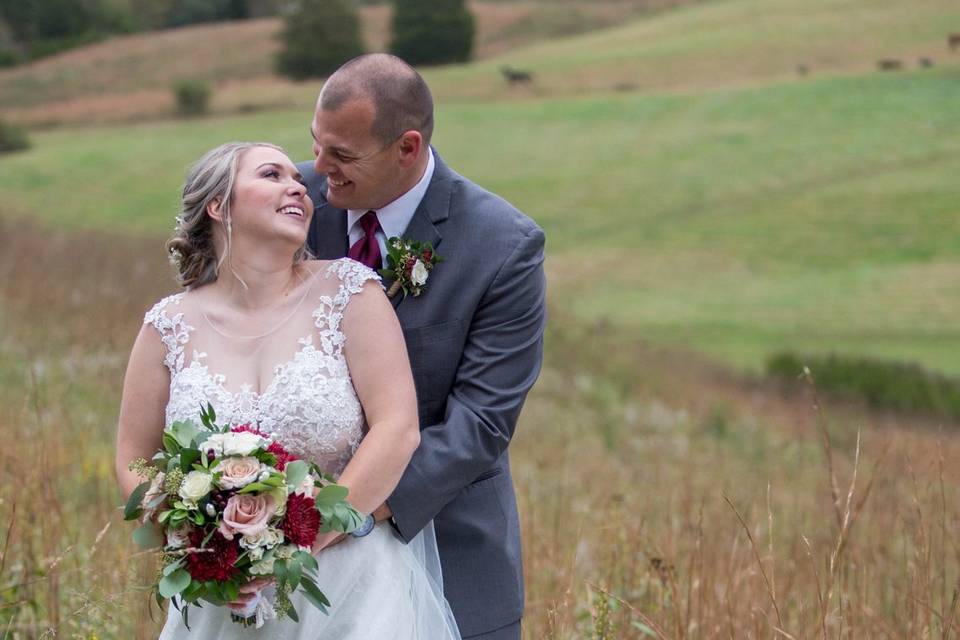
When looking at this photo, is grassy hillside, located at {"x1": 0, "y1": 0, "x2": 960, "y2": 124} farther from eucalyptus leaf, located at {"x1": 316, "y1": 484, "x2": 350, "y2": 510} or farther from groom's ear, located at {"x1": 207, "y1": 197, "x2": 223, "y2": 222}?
eucalyptus leaf, located at {"x1": 316, "y1": 484, "x2": 350, "y2": 510}

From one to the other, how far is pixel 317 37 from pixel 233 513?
157 ft

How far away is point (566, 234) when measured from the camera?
120ft

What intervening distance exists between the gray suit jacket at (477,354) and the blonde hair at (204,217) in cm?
41

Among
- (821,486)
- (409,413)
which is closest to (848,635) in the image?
(409,413)

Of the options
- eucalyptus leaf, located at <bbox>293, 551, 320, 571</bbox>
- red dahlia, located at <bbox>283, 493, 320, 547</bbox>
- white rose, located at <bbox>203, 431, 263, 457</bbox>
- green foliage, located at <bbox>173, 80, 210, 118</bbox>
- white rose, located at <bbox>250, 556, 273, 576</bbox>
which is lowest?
green foliage, located at <bbox>173, 80, 210, 118</bbox>

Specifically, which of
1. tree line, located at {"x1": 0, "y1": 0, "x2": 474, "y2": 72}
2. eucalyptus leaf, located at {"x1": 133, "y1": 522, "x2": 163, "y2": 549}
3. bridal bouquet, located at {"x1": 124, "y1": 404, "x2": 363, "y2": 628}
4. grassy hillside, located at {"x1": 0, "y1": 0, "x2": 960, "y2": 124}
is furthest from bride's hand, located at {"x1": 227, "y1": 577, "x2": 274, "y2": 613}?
grassy hillside, located at {"x1": 0, "y1": 0, "x2": 960, "y2": 124}

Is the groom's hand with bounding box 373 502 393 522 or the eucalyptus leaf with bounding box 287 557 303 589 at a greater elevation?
the eucalyptus leaf with bounding box 287 557 303 589

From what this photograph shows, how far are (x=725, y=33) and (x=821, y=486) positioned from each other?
52162 mm

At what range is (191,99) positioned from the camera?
48.2 meters

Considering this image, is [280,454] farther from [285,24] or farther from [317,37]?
[285,24]

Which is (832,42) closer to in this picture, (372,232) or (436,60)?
(436,60)

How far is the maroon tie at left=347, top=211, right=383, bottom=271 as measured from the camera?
360 cm

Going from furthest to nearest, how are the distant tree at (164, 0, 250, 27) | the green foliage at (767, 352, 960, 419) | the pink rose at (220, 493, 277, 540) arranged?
the distant tree at (164, 0, 250, 27) → the green foliage at (767, 352, 960, 419) → the pink rose at (220, 493, 277, 540)

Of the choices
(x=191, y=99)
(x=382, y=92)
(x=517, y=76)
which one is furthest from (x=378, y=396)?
(x=517, y=76)
